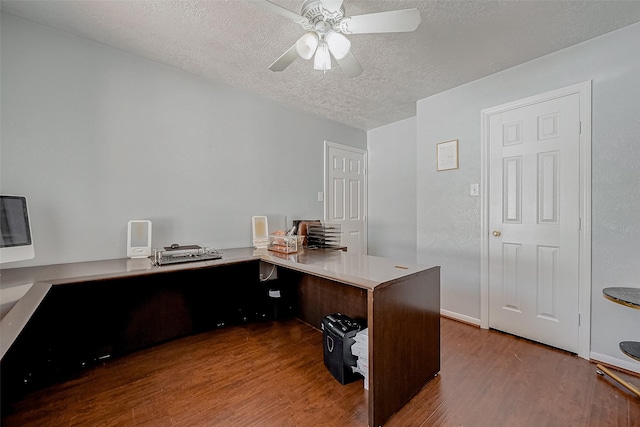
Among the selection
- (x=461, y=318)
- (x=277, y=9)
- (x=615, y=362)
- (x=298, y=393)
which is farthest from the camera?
(x=461, y=318)

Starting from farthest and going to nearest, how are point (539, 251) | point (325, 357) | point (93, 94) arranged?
point (539, 251)
point (93, 94)
point (325, 357)

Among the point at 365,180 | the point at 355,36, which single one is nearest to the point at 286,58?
the point at 355,36

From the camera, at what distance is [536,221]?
2295 millimetres

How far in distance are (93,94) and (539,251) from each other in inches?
157

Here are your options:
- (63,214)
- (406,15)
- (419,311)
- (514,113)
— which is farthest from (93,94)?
(514,113)

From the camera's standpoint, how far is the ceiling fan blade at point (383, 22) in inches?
53.9

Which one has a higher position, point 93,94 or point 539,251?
point 93,94

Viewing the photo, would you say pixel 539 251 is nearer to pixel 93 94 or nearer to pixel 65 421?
pixel 65 421

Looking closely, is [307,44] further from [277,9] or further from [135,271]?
[135,271]

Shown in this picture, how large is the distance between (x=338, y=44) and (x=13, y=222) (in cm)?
224

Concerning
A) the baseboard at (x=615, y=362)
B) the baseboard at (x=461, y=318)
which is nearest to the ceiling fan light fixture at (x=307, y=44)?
the baseboard at (x=461, y=318)

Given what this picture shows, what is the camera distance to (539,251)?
2281 mm

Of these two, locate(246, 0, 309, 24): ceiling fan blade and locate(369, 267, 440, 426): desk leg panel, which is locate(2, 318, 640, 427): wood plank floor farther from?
locate(246, 0, 309, 24): ceiling fan blade

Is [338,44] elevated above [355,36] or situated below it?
below
